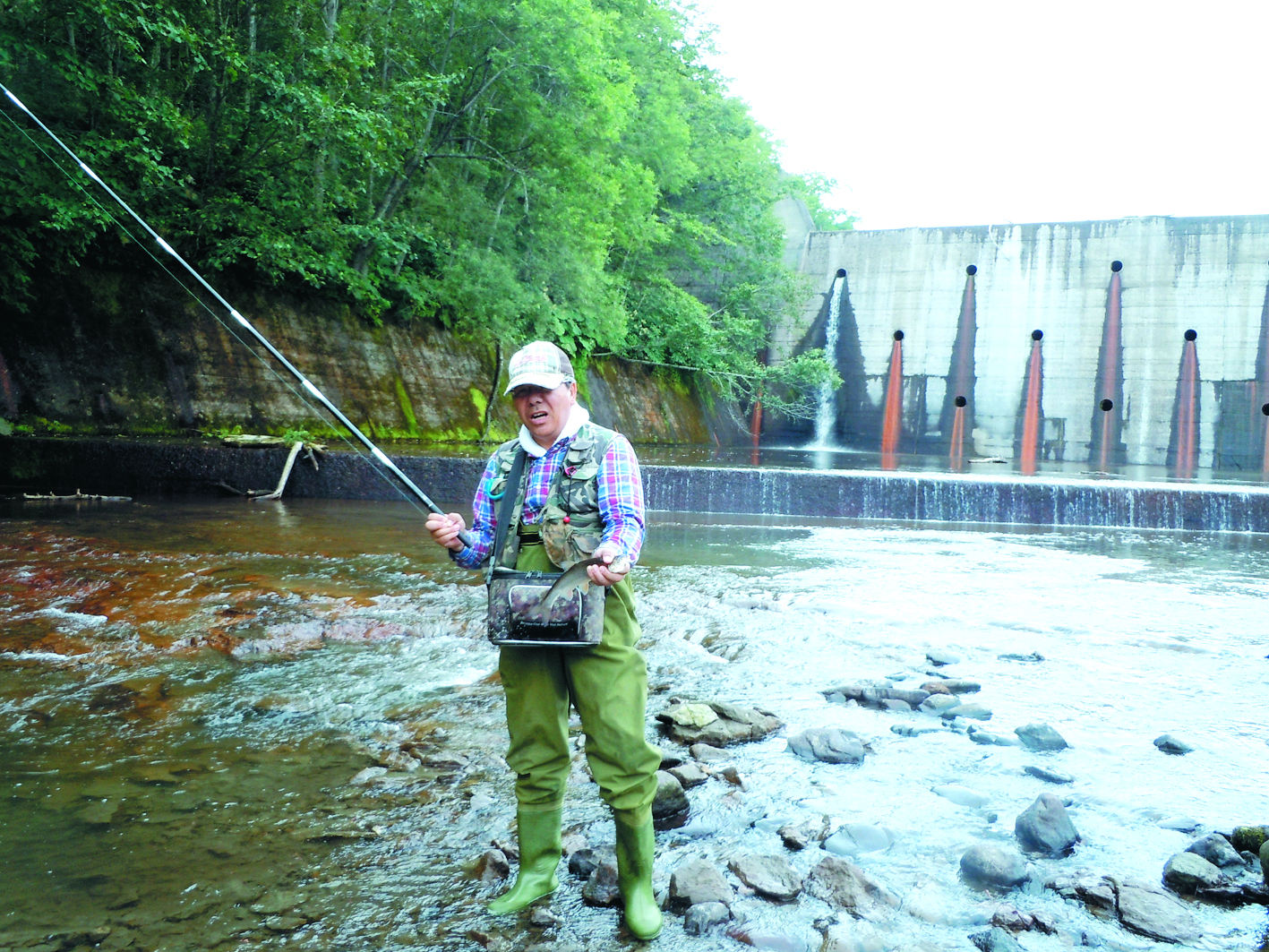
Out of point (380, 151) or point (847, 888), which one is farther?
point (380, 151)

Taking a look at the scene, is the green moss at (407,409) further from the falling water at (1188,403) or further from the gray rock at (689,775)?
the falling water at (1188,403)

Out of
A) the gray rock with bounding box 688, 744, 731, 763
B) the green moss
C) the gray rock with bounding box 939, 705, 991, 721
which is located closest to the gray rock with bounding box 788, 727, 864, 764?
the gray rock with bounding box 688, 744, 731, 763

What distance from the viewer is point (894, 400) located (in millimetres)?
30312

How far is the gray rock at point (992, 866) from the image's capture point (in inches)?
107

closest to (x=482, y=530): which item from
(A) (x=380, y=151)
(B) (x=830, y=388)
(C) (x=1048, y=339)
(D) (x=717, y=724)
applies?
(D) (x=717, y=724)

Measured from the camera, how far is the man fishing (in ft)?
8.09

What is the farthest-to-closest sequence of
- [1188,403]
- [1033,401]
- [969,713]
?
[1033,401] → [1188,403] → [969,713]

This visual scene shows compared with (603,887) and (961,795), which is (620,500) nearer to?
(603,887)

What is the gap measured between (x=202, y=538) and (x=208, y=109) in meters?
7.86

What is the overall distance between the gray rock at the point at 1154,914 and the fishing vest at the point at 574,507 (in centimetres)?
182

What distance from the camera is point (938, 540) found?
11.2m

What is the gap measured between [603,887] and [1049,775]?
199 cm

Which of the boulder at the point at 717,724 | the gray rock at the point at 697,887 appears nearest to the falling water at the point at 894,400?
the boulder at the point at 717,724

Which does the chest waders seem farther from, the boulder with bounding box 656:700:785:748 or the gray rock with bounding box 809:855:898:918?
the boulder with bounding box 656:700:785:748
